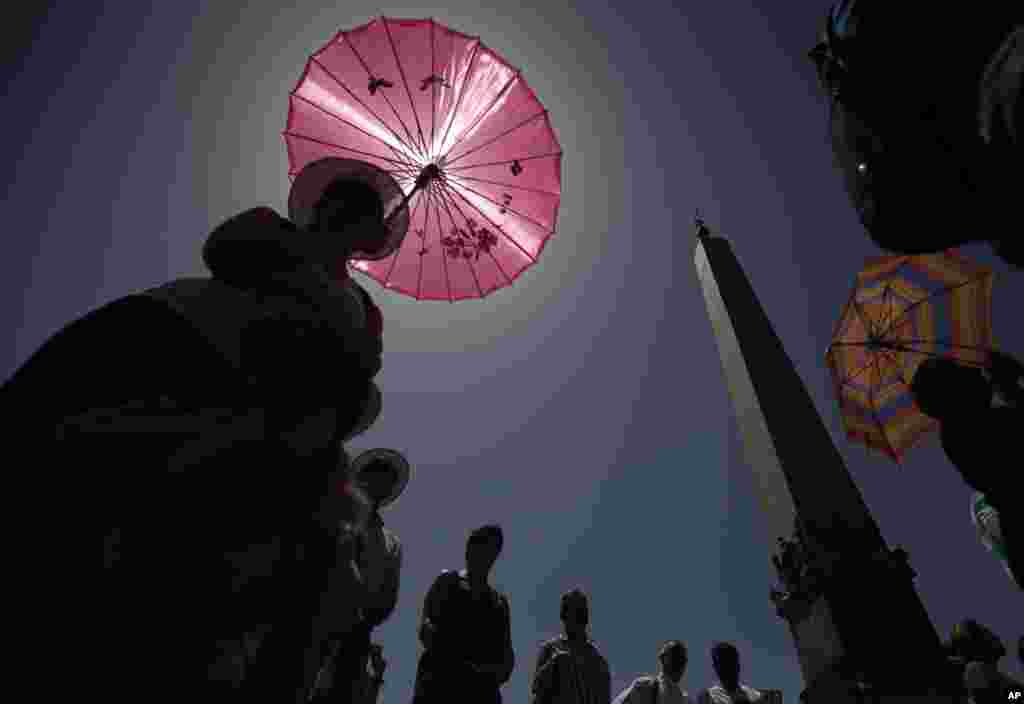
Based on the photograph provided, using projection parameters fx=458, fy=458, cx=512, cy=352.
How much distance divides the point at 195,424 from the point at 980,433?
9.55 feet

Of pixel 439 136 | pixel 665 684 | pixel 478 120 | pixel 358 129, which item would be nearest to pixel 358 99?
pixel 358 129

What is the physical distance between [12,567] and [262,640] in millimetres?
424

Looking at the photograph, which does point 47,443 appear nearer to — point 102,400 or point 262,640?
point 102,400

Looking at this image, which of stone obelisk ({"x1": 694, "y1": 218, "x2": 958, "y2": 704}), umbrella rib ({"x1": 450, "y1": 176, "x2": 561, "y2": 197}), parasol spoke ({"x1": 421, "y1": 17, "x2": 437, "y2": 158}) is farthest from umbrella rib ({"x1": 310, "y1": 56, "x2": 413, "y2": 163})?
stone obelisk ({"x1": 694, "y1": 218, "x2": 958, "y2": 704})

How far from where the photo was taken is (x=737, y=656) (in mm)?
4984

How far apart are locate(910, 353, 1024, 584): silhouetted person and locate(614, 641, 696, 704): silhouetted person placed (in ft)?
12.3

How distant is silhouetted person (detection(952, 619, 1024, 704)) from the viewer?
3.84 meters

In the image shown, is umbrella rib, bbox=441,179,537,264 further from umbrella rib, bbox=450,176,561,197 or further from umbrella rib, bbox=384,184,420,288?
umbrella rib, bbox=384,184,420,288

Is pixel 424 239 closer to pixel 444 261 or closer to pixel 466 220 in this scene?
pixel 444 261

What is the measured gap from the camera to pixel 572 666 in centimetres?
418

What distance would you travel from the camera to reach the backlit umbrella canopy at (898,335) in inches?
271

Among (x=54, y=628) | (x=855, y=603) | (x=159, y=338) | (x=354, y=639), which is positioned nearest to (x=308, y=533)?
(x=54, y=628)

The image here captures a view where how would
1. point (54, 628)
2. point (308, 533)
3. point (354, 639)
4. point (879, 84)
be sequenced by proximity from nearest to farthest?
point (54, 628) → point (308, 533) → point (879, 84) → point (354, 639)

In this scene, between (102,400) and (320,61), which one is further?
(320,61)
